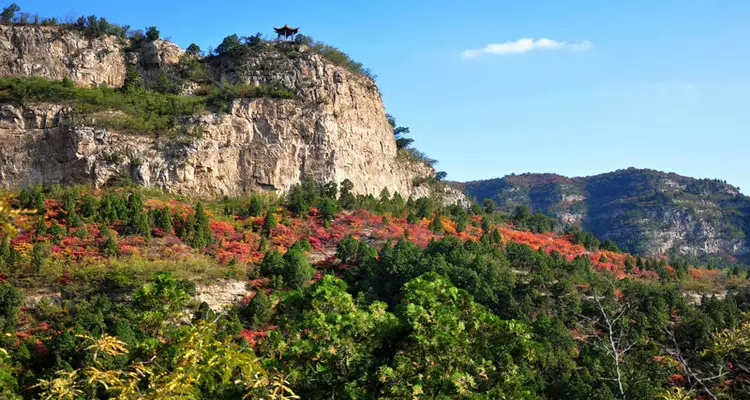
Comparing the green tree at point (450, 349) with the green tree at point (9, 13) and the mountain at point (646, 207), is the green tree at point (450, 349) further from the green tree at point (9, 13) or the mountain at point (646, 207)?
the mountain at point (646, 207)

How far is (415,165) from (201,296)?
32.3 m

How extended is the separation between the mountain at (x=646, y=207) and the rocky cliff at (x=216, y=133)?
73.6 m

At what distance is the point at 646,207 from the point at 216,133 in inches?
3842

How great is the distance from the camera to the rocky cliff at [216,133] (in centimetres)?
4559

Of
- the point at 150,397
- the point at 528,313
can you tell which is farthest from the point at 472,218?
the point at 150,397

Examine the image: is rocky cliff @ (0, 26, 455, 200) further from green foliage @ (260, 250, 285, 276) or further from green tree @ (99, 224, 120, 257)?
green foliage @ (260, 250, 285, 276)

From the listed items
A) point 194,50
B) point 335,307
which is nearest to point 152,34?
point 194,50

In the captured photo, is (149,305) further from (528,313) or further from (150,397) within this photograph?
(528,313)

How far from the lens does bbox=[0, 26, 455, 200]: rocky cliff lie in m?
45.6

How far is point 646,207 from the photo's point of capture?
419ft

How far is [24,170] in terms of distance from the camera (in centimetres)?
4594

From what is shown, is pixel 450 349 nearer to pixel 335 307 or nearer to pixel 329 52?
pixel 335 307

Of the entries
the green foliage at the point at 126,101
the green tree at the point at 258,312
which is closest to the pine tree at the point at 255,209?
the green foliage at the point at 126,101

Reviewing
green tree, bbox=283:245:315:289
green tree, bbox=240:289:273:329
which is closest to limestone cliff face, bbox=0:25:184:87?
green tree, bbox=283:245:315:289
